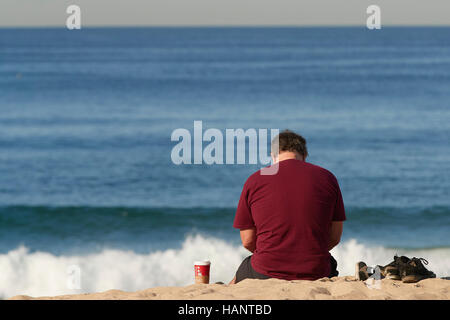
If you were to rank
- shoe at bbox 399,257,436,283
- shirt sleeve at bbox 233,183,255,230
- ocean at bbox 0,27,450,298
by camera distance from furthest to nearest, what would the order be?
ocean at bbox 0,27,450,298
shoe at bbox 399,257,436,283
shirt sleeve at bbox 233,183,255,230

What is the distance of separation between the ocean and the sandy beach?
23.6 feet

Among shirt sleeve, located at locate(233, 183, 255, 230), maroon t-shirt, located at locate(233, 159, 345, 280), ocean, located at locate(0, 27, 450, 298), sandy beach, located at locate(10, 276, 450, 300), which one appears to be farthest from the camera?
ocean, located at locate(0, 27, 450, 298)

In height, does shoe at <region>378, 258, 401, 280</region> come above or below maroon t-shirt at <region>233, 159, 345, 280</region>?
below

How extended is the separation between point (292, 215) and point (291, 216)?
0.01 meters

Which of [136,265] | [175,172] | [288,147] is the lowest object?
[136,265]

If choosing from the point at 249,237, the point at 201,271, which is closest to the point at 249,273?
the point at 249,237

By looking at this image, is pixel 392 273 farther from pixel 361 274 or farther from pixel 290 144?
pixel 290 144

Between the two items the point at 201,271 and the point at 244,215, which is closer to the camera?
the point at 244,215

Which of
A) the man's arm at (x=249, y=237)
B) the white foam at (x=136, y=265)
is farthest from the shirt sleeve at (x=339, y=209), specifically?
the white foam at (x=136, y=265)

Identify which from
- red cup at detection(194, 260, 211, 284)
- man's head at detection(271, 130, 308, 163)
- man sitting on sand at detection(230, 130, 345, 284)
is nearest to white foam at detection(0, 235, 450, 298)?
red cup at detection(194, 260, 211, 284)

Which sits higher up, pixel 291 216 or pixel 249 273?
pixel 291 216

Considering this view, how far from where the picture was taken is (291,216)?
459 centimetres

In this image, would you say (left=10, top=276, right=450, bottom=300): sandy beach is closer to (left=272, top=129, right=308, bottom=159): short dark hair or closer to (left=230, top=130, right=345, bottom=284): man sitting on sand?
(left=230, top=130, right=345, bottom=284): man sitting on sand

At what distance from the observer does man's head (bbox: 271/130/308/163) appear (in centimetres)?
475
